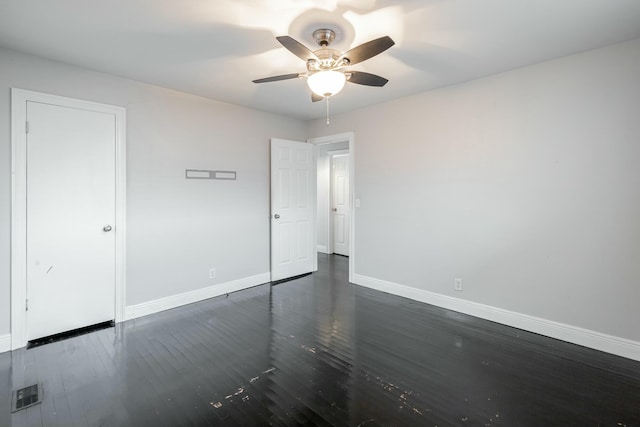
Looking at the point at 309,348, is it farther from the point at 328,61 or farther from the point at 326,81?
the point at 328,61

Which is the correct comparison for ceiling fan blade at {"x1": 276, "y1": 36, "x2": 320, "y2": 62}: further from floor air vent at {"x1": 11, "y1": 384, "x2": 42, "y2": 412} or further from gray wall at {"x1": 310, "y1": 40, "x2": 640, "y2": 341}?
floor air vent at {"x1": 11, "y1": 384, "x2": 42, "y2": 412}

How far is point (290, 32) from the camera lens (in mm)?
2203

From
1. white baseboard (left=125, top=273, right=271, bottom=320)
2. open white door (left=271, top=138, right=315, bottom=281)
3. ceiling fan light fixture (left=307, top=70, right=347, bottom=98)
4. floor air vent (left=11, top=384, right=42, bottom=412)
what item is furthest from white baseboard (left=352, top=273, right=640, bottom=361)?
floor air vent (left=11, top=384, right=42, bottom=412)

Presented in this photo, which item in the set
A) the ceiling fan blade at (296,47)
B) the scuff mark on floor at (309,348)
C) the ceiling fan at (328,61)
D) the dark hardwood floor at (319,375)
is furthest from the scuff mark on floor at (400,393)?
the ceiling fan blade at (296,47)

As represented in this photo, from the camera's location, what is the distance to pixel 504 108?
298cm

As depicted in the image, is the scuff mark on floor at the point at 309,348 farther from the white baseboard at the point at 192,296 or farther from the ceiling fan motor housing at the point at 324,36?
the ceiling fan motor housing at the point at 324,36

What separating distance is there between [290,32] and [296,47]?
16.6 inches

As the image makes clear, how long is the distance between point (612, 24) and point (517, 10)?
0.80 meters

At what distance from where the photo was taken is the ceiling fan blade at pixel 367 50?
181cm

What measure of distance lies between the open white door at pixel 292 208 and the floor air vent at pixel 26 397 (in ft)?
8.95

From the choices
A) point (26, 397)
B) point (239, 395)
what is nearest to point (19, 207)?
point (26, 397)

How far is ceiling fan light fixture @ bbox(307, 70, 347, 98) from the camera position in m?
2.06

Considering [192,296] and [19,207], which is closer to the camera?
[19,207]

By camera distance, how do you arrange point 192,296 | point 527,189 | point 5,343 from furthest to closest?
1. point 192,296
2. point 527,189
3. point 5,343
